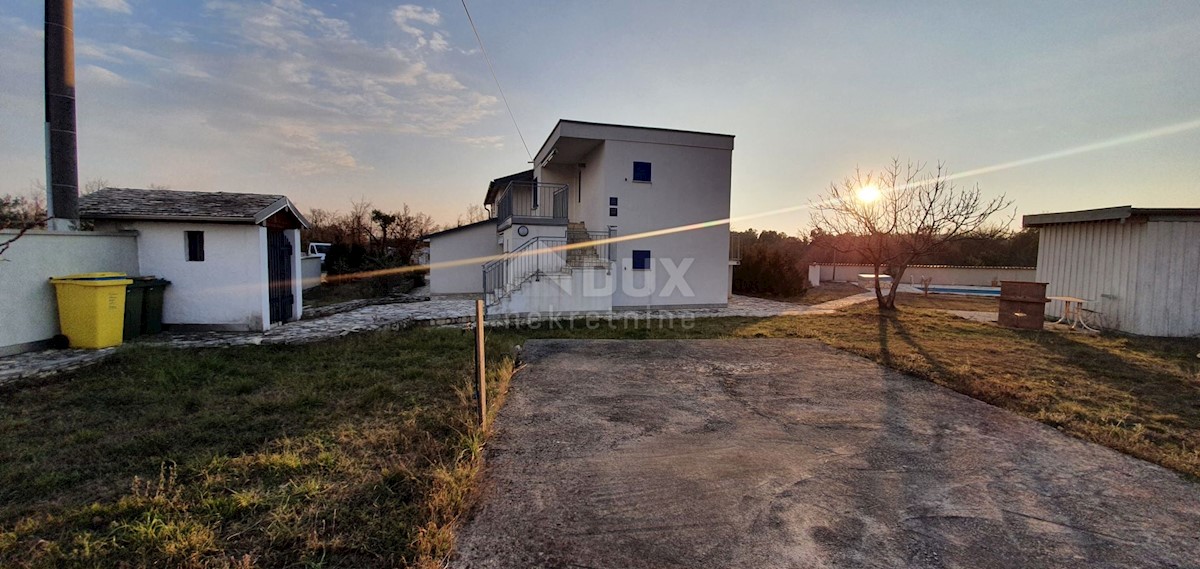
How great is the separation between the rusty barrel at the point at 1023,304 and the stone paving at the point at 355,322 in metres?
3.98

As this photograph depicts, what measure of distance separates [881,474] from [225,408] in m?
6.01

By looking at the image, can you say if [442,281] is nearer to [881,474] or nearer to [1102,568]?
[881,474]

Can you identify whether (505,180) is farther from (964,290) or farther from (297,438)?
(964,290)

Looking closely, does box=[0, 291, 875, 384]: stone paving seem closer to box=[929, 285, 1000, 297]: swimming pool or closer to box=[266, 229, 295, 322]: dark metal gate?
box=[266, 229, 295, 322]: dark metal gate

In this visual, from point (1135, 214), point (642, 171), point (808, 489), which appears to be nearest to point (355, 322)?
point (642, 171)

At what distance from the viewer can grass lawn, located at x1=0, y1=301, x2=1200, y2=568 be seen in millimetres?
2312

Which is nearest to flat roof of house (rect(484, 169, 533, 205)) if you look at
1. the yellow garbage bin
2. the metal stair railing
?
the metal stair railing

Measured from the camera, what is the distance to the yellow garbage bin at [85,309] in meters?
6.92

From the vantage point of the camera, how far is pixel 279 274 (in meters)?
10.0

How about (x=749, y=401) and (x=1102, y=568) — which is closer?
(x=1102, y=568)

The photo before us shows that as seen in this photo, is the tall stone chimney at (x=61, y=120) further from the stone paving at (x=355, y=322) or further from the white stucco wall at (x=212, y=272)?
the stone paving at (x=355, y=322)

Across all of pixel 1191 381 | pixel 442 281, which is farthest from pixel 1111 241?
pixel 442 281

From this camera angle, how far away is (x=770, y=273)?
1889cm

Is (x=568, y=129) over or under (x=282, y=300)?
over
